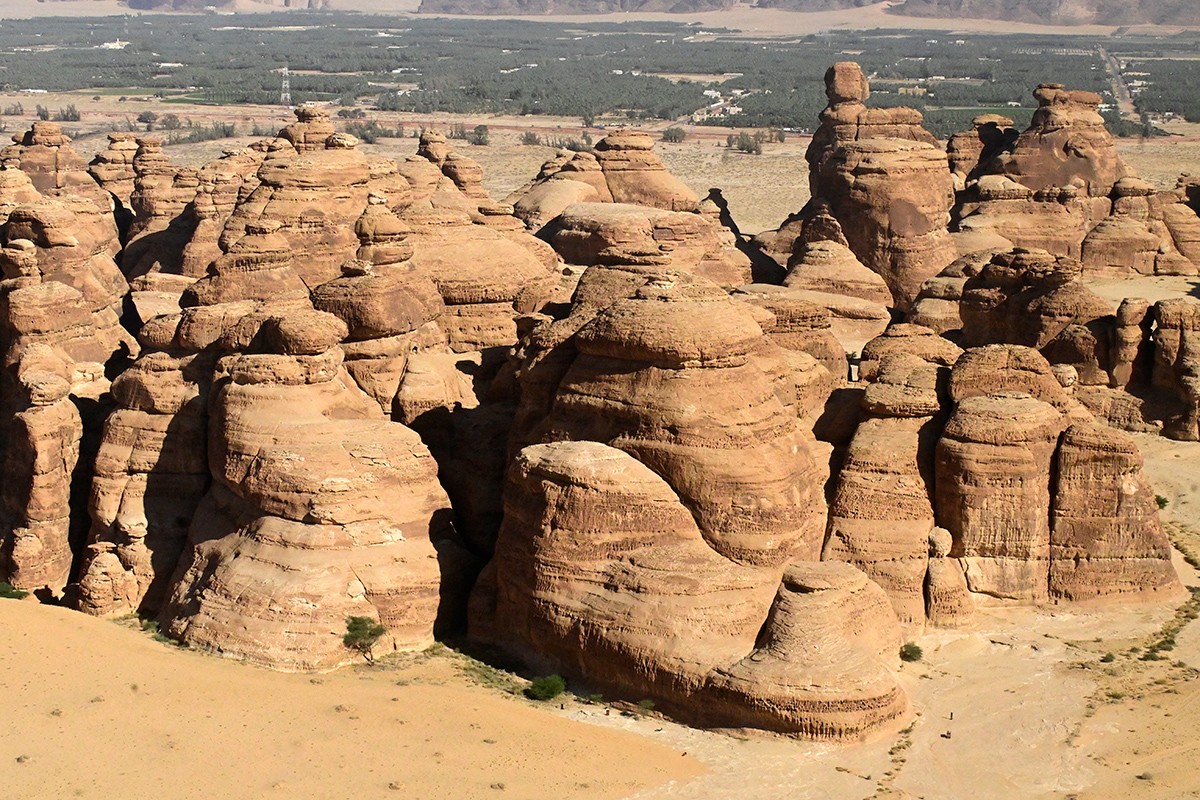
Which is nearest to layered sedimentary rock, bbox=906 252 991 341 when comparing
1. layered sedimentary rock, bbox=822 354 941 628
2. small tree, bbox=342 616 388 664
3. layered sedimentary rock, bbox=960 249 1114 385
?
layered sedimentary rock, bbox=960 249 1114 385

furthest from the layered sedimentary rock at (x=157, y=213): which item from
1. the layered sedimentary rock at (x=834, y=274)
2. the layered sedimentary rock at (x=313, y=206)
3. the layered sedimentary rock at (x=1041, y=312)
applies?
the layered sedimentary rock at (x=1041, y=312)

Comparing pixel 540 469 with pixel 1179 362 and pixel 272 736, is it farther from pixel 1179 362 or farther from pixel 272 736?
pixel 1179 362

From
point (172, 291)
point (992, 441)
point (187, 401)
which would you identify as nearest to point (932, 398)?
point (992, 441)

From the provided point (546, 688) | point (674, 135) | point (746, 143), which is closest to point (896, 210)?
point (546, 688)

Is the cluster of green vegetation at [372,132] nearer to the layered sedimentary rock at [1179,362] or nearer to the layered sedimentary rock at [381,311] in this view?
the layered sedimentary rock at [1179,362]

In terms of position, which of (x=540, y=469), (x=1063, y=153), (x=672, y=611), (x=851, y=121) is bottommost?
(x=672, y=611)
